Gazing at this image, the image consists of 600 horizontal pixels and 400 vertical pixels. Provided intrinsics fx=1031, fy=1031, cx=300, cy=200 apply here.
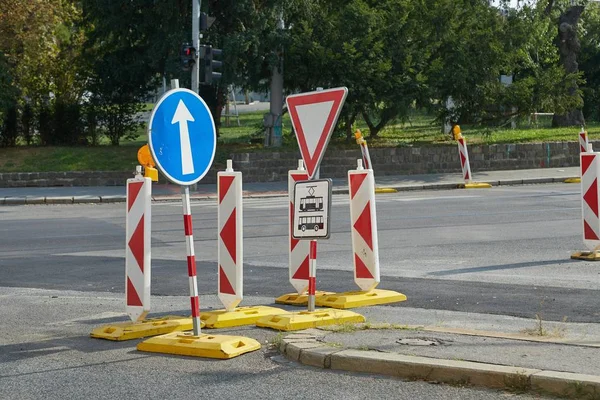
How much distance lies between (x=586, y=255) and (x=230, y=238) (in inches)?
221

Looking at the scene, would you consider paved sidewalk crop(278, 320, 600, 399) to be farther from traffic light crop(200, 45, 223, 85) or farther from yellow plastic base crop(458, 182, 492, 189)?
yellow plastic base crop(458, 182, 492, 189)

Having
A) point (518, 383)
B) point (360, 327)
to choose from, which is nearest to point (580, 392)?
point (518, 383)

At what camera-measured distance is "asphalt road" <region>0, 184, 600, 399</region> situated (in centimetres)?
679

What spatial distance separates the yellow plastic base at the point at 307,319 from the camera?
842 cm

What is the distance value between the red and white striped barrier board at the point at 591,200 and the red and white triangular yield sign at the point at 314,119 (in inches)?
208

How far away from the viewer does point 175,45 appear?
2800cm

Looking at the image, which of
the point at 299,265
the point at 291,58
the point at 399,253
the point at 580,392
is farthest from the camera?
the point at 291,58

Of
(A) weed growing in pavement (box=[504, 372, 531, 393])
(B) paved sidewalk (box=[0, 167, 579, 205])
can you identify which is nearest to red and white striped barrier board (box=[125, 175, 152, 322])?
(A) weed growing in pavement (box=[504, 372, 531, 393])

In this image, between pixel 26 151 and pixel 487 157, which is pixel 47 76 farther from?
pixel 487 157

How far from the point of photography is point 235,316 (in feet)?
29.2

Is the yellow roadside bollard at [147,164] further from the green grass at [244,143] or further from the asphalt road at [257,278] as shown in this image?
the green grass at [244,143]

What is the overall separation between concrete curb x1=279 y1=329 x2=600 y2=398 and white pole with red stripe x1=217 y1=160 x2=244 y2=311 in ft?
4.99

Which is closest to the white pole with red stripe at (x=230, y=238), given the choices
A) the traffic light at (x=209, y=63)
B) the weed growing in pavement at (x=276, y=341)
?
the weed growing in pavement at (x=276, y=341)

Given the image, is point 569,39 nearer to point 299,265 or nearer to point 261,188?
point 261,188
